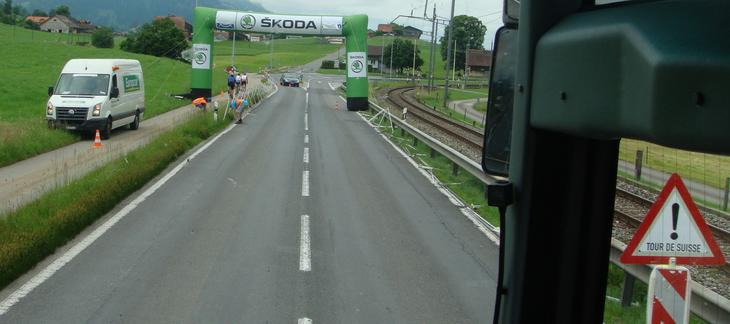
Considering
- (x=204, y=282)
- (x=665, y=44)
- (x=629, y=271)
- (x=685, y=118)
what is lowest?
(x=204, y=282)

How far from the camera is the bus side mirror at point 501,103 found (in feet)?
10.3

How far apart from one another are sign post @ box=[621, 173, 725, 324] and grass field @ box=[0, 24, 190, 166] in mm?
17166

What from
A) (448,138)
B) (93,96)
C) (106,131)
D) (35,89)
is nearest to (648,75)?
(106,131)

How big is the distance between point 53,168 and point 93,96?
7187mm

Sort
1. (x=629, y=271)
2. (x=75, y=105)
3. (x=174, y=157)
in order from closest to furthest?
(x=629, y=271), (x=174, y=157), (x=75, y=105)

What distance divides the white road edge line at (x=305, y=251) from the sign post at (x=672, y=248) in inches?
209

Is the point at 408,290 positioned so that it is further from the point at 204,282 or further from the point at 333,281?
the point at 204,282

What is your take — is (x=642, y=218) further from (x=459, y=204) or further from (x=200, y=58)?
(x=200, y=58)

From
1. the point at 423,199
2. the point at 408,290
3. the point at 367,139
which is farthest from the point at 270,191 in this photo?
the point at 367,139

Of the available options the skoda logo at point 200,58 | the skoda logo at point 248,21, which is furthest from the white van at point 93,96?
the skoda logo at point 248,21

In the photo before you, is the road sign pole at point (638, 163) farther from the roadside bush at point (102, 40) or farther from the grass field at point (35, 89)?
the roadside bush at point (102, 40)

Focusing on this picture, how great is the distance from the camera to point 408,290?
8.20m

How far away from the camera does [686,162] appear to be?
7.50 feet

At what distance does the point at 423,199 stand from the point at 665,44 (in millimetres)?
12493
